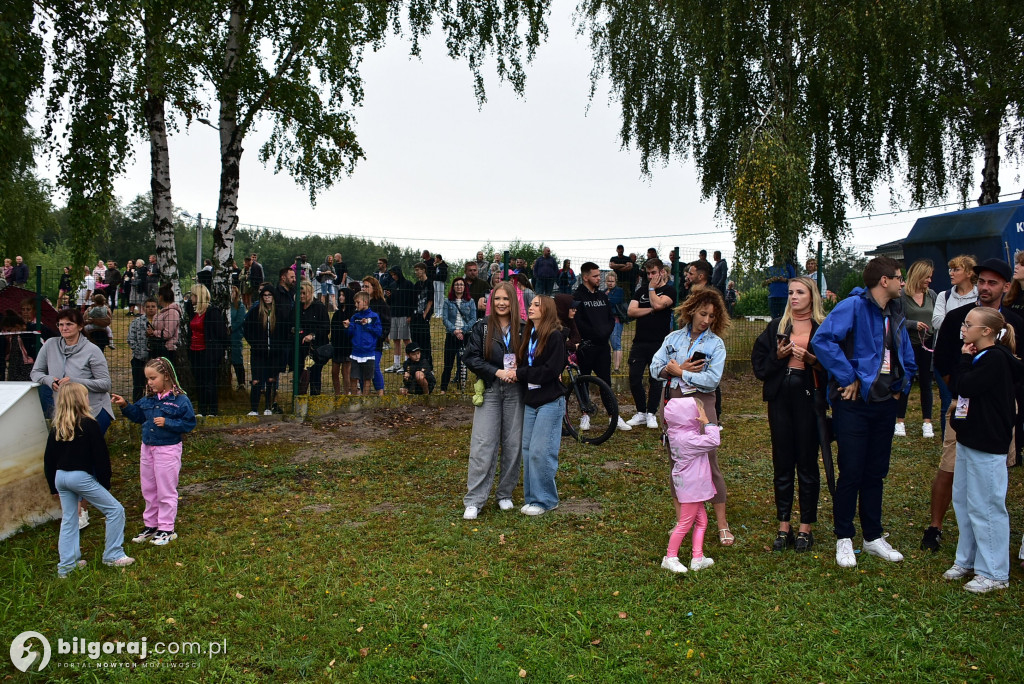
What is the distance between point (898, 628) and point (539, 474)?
121 inches

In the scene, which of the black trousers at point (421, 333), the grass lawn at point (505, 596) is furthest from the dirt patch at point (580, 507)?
the black trousers at point (421, 333)

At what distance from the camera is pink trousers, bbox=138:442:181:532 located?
6.32 metres

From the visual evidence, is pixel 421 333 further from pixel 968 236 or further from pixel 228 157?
pixel 968 236

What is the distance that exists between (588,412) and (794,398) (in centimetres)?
433

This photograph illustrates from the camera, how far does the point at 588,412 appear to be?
988 cm

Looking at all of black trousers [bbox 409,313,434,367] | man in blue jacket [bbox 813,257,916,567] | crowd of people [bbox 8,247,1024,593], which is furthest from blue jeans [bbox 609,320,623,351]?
man in blue jacket [bbox 813,257,916,567]

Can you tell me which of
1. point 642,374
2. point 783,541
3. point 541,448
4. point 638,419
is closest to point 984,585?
point 783,541

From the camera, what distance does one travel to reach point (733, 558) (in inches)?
226

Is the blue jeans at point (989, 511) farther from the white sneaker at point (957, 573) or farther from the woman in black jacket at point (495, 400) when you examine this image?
the woman in black jacket at point (495, 400)

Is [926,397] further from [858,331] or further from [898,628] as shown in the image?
[898,628]

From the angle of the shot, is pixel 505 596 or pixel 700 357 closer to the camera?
pixel 505 596

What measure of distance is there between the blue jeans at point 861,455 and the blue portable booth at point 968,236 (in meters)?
9.59

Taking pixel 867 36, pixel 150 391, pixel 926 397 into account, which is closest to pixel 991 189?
pixel 867 36

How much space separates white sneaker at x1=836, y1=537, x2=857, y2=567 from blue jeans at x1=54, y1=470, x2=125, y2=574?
5.16m
